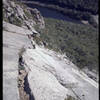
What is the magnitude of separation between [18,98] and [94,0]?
33.4 meters

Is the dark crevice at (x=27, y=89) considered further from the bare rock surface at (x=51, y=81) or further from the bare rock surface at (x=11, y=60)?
the bare rock surface at (x=11, y=60)

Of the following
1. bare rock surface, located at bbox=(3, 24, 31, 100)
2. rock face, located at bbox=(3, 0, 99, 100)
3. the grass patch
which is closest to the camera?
bare rock surface, located at bbox=(3, 24, 31, 100)

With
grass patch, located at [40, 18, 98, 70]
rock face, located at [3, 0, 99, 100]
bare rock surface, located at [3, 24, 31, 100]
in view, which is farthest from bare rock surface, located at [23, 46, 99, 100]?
grass patch, located at [40, 18, 98, 70]

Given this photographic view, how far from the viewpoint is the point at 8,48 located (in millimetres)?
8055

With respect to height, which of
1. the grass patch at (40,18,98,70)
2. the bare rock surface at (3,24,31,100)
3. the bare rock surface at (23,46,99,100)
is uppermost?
the bare rock surface at (3,24,31,100)

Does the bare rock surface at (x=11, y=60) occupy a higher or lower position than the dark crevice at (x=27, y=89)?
higher

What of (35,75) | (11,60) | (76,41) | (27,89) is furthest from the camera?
(76,41)

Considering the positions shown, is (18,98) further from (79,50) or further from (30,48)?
(79,50)

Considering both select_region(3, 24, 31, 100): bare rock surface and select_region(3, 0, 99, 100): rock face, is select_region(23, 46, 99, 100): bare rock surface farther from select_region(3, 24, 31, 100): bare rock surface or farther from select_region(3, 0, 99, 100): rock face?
select_region(3, 24, 31, 100): bare rock surface

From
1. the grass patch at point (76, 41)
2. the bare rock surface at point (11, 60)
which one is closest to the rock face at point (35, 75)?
the bare rock surface at point (11, 60)

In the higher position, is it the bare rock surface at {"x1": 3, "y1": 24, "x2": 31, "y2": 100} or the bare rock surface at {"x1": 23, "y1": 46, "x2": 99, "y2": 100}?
the bare rock surface at {"x1": 3, "y1": 24, "x2": 31, "y2": 100}

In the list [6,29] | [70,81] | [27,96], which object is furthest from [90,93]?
[6,29]

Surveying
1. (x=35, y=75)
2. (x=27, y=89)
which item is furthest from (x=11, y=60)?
(x=27, y=89)

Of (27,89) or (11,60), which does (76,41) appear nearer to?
(11,60)
